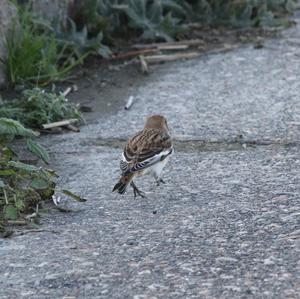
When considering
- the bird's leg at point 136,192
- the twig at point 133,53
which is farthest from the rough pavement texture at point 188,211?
the twig at point 133,53

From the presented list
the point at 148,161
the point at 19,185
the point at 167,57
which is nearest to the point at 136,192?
the point at 148,161

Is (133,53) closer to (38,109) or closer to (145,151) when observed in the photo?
(38,109)

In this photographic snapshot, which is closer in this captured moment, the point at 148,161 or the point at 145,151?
the point at 148,161

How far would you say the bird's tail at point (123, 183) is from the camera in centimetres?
637

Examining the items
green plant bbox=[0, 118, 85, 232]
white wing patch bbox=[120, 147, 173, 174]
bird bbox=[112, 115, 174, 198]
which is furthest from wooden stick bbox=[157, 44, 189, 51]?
green plant bbox=[0, 118, 85, 232]

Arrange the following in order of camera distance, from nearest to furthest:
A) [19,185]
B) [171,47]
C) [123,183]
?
[123,183]
[19,185]
[171,47]

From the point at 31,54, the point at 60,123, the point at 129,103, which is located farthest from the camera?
the point at 31,54

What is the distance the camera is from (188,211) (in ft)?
20.1

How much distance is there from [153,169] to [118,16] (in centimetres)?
378

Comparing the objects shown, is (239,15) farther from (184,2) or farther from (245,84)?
(245,84)

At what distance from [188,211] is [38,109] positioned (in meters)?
2.27

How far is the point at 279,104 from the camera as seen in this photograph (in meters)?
8.32

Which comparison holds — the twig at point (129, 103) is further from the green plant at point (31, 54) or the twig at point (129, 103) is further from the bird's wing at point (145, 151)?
Result: the bird's wing at point (145, 151)

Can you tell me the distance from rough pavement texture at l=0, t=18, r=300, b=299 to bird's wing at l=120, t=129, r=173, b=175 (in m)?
0.19
